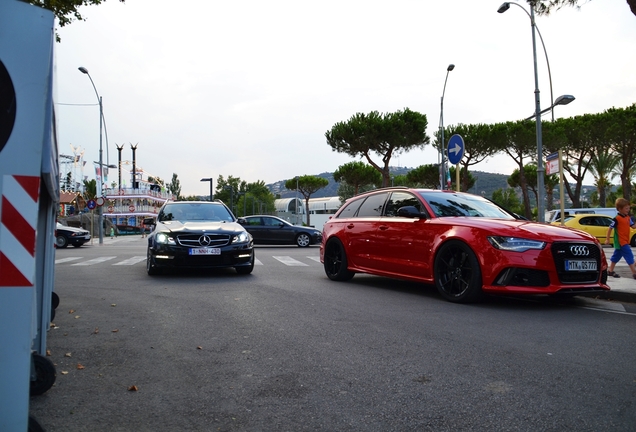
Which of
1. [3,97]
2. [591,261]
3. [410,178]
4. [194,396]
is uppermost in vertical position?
[410,178]

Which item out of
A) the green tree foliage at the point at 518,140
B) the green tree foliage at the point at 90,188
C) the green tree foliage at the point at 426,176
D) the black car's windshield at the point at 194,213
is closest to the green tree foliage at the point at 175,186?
the green tree foliage at the point at 90,188

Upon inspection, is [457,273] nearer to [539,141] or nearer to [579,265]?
[579,265]

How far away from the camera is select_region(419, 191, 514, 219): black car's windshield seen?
26.8ft

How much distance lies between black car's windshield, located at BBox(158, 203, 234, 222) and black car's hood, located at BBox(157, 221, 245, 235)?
13.6 inches

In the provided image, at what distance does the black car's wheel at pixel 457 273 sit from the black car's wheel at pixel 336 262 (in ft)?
8.00

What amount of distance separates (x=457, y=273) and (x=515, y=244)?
869mm

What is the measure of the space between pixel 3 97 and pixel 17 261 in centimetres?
67

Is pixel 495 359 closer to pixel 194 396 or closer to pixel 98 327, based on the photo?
pixel 194 396

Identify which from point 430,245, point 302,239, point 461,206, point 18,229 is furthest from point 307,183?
point 18,229

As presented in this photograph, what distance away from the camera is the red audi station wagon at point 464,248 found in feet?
22.2

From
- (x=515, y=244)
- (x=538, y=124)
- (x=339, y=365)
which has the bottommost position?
(x=339, y=365)

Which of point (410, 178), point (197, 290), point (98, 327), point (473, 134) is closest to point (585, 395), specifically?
point (98, 327)

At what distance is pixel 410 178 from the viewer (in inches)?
2790

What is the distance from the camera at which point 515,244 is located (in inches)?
270
